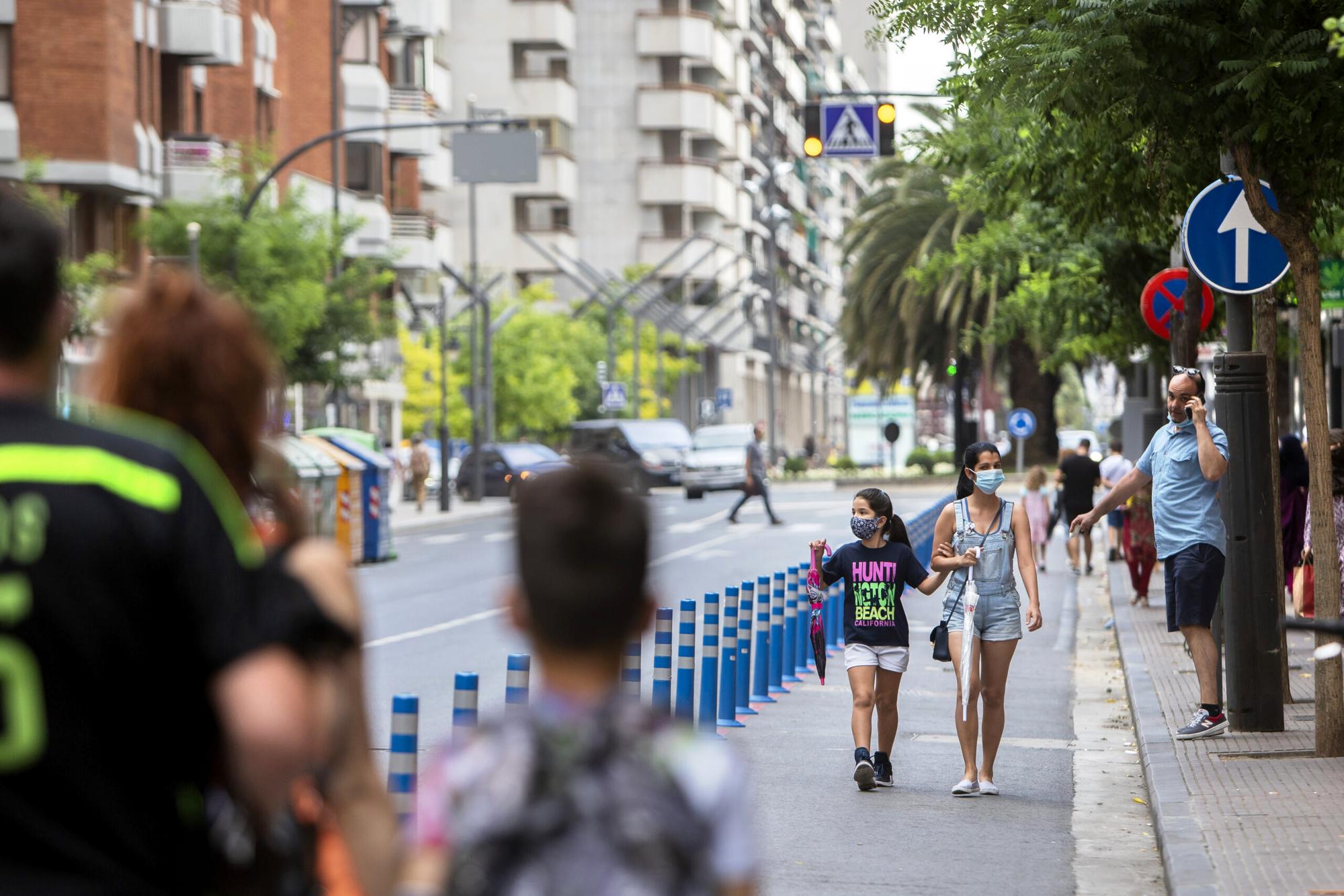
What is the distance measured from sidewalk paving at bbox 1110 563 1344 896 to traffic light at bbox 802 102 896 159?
10900 millimetres

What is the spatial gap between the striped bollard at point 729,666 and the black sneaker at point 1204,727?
2.70 meters

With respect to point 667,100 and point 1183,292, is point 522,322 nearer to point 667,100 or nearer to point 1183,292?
point 667,100

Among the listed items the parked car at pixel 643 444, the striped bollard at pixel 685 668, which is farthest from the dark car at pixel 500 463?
the striped bollard at pixel 685 668

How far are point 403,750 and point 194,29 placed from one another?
3996cm

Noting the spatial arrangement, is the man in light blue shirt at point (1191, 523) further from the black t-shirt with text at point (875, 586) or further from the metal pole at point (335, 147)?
the metal pole at point (335, 147)

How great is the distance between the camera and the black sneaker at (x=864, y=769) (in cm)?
1030

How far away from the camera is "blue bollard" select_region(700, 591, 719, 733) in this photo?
11617 millimetres

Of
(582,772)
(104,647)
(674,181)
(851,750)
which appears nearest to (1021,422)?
(851,750)

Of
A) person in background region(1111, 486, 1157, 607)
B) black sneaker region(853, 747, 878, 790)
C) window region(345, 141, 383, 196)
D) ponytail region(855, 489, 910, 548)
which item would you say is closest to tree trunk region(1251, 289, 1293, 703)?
ponytail region(855, 489, 910, 548)

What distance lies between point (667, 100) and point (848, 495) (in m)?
44.1

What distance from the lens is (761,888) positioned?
794cm

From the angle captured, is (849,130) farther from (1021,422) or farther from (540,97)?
(540,97)

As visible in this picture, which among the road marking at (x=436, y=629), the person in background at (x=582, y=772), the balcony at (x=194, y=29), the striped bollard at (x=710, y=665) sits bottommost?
the road marking at (x=436, y=629)

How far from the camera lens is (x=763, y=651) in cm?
1457
